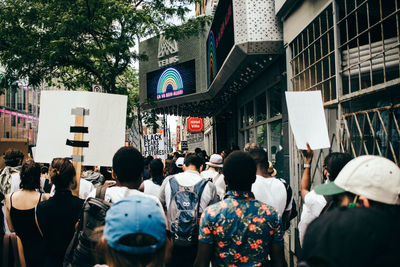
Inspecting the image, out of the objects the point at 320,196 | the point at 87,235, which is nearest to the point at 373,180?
the point at 320,196

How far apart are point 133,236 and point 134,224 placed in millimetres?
55

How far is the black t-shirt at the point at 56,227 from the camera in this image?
3531 mm

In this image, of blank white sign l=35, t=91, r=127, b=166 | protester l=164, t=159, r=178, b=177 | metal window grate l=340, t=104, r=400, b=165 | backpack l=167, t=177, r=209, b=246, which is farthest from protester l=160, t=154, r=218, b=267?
protester l=164, t=159, r=178, b=177

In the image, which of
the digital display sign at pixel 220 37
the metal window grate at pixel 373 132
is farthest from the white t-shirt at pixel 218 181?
the digital display sign at pixel 220 37

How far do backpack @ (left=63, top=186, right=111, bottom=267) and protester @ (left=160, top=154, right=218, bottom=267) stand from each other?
5.07 feet

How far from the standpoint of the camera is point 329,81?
6.04 m

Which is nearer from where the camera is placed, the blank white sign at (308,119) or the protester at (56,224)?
the protester at (56,224)

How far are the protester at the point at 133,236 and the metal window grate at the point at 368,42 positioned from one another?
351cm

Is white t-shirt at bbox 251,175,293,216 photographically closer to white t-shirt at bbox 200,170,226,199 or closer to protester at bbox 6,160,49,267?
white t-shirt at bbox 200,170,226,199

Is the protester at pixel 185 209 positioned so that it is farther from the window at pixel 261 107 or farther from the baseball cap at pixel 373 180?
the window at pixel 261 107

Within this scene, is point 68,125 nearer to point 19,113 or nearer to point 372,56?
point 372,56

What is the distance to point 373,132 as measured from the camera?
177 inches

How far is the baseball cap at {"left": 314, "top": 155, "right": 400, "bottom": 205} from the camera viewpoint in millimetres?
1827

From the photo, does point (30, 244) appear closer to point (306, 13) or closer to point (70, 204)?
point (70, 204)
